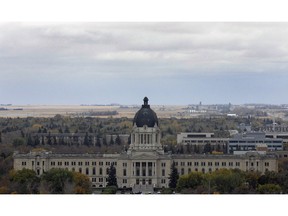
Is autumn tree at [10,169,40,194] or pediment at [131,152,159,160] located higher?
pediment at [131,152,159,160]

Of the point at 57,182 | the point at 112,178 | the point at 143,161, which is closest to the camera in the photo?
the point at 57,182

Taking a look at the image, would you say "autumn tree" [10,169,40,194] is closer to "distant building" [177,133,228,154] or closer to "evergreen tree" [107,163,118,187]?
"evergreen tree" [107,163,118,187]

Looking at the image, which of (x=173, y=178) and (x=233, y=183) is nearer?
(x=233, y=183)

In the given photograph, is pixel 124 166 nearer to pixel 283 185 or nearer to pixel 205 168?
pixel 205 168

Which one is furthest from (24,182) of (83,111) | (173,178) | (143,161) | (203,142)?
(83,111)

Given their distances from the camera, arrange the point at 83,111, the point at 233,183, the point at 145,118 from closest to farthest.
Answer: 1. the point at 233,183
2. the point at 145,118
3. the point at 83,111

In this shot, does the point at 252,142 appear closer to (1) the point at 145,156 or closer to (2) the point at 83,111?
(1) the point at 145,156

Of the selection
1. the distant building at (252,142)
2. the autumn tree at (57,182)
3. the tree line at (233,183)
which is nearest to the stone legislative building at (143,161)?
the tree line at (233,183)

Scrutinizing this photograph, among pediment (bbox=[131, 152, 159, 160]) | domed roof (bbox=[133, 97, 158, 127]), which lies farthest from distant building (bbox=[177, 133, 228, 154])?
pediment (bbox=[131, 152, 159, 160])

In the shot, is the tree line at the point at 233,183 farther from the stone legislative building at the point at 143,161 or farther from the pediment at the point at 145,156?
the pediment at the point at 145,156
